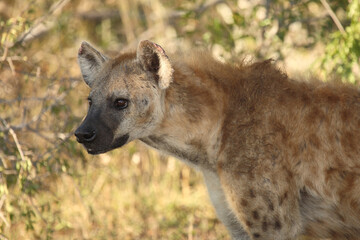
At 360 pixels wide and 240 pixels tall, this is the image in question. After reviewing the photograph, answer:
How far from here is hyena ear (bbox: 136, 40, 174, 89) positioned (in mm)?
3723

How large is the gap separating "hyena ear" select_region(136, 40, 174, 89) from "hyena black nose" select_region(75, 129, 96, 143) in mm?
559

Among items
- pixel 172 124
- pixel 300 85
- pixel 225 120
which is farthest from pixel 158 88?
pixel 300 85

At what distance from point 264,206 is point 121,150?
351cm

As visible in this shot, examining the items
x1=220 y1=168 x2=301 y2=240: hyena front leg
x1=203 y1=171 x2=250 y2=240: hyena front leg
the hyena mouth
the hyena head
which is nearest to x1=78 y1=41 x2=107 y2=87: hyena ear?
the hyena head

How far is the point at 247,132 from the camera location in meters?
3.69

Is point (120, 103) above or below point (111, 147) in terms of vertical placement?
above

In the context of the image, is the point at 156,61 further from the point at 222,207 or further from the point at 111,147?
the point at 222,207

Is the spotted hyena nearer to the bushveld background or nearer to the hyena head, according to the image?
the hyena head

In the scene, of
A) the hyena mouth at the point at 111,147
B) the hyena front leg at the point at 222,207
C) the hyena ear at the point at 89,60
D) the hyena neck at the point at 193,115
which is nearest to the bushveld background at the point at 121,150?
the hyena ear at the point at 89,60

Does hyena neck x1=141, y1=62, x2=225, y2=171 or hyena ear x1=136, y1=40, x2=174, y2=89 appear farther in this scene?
hyena neck x1=141, y1=62, x2=225, y2=171

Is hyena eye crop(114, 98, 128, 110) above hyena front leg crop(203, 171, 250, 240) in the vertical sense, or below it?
above

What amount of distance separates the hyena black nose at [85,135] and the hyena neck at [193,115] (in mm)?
465

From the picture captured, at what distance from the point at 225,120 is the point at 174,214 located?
7.75ft

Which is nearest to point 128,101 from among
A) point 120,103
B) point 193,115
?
point 120,103
